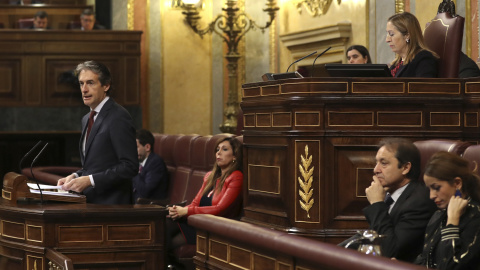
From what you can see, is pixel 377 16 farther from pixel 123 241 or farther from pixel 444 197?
pixel 444 197

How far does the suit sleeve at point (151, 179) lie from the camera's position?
7.63m

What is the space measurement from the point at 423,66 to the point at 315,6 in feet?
19.4

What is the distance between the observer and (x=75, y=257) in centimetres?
448

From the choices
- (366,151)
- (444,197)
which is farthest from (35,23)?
(444,197)

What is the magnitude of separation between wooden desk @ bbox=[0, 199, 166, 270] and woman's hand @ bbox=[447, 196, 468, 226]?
6.00 ft

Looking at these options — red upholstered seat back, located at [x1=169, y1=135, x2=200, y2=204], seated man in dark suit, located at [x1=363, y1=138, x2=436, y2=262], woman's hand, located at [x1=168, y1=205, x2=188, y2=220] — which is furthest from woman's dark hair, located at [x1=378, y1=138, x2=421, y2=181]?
red upholstered seat back, located at [x1=169, y1=135, x2=200, y2=204]

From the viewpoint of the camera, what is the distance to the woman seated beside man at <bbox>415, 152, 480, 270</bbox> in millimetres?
3119

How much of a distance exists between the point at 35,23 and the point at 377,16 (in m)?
5.03

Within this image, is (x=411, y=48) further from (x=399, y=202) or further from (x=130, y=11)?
(x=130, y=11)

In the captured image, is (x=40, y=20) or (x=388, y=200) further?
(x=40, y=20)

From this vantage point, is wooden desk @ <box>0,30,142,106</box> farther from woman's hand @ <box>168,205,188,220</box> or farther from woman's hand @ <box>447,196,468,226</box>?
woman's hand @ <box>447,196,468,226</box>

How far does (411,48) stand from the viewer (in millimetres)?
4742

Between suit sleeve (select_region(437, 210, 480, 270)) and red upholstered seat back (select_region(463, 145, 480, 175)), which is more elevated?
red upholstered seat back (select_region(463, 145, 480, 175))

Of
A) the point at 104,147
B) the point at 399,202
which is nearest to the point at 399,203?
the point at 399,202
